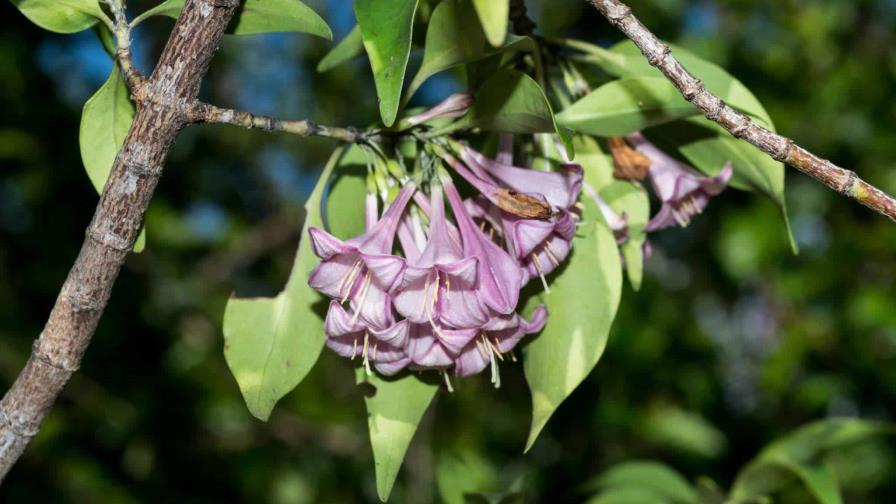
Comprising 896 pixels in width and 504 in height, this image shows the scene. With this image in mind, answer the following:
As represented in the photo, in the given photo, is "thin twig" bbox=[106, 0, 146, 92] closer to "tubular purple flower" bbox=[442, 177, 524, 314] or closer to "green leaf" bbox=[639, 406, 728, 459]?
"tubular purple flower" bbox=[442, 177, 524, 314]

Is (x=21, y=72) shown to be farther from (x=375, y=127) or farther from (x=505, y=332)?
(x=505, y=332)

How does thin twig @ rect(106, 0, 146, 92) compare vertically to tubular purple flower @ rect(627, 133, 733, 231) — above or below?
above

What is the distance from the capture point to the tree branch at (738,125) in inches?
23.9

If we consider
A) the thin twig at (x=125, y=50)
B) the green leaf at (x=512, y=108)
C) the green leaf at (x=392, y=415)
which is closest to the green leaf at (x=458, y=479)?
the green leaf at (x=392, y=415)

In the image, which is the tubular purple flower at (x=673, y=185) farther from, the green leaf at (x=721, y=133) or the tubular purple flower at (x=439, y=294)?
the tubular purple flower at (x=439, y=294)

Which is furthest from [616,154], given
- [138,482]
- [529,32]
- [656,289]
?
[138,482]

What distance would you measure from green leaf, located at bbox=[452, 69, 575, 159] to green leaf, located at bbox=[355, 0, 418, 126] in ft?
0.33

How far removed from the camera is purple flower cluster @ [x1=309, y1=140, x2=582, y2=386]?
2.26 ft

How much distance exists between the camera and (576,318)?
77 cm

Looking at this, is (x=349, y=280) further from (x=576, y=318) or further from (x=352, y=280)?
(x=576, y=318)

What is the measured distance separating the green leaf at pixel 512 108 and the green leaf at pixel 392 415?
228 mm

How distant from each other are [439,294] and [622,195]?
231 mm

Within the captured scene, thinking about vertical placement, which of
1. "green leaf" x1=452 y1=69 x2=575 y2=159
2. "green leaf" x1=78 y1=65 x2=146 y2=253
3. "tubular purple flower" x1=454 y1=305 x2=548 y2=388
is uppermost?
"green leaf" x1=452 y1=69 x2=575 y2=159

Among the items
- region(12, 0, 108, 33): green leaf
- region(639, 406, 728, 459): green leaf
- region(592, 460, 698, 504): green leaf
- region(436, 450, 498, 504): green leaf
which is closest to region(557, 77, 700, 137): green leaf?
region(12, 0, 108, 33): green leaf
